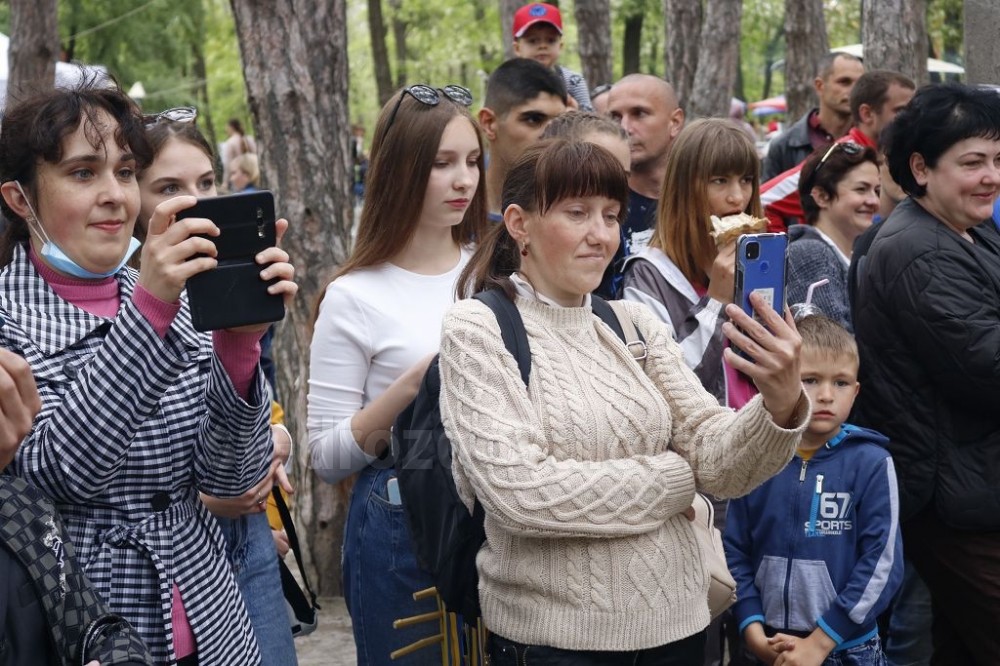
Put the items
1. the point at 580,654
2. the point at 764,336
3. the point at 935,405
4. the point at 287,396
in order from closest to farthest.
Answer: the point at 764,336 < the point at 580,654 < the point at 935,405 < the point at 287,396

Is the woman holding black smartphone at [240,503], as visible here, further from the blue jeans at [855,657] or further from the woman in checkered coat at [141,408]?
the blue jeans at [855,657]

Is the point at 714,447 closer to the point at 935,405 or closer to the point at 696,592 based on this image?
the point at 696,592

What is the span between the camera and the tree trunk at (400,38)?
3297 cm

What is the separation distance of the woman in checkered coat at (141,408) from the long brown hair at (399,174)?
0.90m

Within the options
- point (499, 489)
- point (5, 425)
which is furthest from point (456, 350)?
point (5, 425)

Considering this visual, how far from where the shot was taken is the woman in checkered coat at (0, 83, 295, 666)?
9.23 ft

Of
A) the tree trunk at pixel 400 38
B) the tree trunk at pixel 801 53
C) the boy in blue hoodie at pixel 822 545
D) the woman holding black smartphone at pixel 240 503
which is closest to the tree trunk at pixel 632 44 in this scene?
the tree trunk at pixel 400 38

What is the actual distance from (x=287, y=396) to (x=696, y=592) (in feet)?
13.1

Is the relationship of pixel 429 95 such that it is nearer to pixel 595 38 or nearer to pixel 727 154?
pixel 727 154

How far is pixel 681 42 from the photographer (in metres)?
15.1

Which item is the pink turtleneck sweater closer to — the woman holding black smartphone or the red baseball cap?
the woman holding black smartphone

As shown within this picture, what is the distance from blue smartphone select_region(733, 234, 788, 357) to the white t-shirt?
1.15 meters

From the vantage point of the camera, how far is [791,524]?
4.27 metres

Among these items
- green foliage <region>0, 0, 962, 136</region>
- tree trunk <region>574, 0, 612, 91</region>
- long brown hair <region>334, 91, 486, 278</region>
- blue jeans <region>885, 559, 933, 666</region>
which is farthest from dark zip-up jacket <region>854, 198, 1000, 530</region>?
green foliage <region>0, 0, 962, 136</region>
